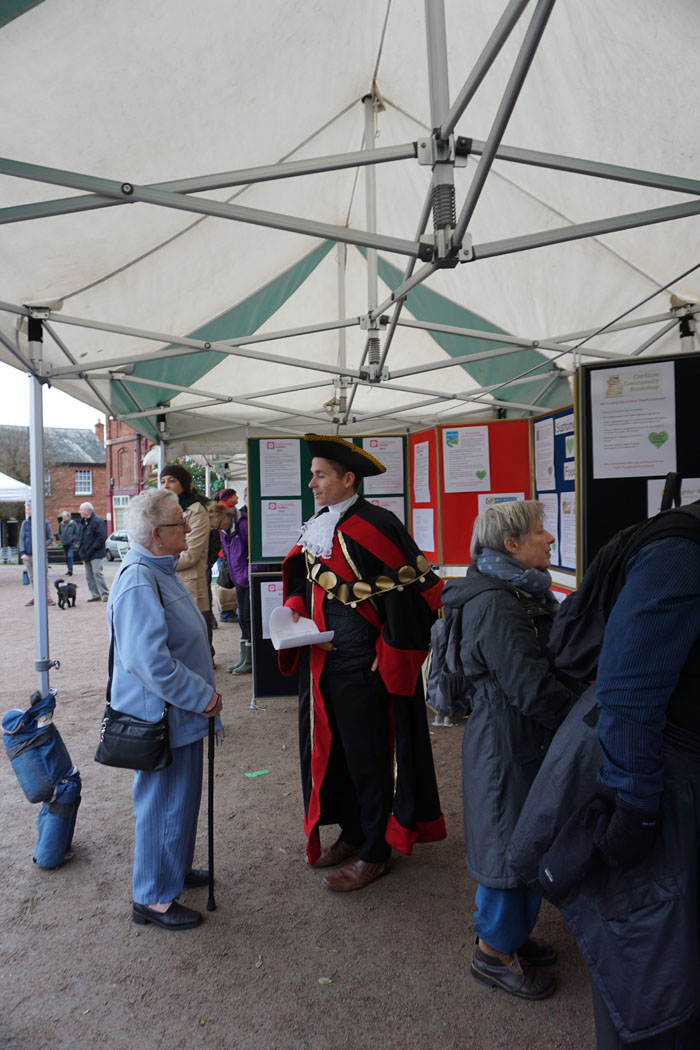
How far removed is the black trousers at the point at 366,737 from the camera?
3021mm

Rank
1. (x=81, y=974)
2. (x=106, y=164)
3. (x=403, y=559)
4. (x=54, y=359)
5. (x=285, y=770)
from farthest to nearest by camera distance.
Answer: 1. (x=54, y=359)
2. (x=285, y=770)
3. (x=106, y=164)
4. (x=403, y=559)
5. (x=81, y=974)

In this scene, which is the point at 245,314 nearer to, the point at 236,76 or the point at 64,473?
the point at 236,76

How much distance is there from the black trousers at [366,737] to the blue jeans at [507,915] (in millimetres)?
738

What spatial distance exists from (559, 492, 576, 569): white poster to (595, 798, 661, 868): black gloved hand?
6.63 feet

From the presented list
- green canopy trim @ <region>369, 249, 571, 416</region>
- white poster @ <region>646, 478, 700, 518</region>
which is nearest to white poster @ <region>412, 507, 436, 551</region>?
green canopy trim @ <region>369, 249, 571, 416</region>

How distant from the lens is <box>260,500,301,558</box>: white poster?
5691mm

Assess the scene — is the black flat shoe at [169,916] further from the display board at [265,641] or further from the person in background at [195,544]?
the person in background at [195,544]

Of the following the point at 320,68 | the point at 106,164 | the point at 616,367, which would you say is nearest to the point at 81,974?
the point at 616,367

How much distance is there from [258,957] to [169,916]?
0.45 meters

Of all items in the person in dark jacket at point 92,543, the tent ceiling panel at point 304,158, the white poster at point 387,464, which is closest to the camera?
the tent ceiling panel at point 304,158

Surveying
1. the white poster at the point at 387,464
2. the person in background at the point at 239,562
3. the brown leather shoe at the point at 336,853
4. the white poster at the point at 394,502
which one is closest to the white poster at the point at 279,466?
the white poster at the point at 387,464

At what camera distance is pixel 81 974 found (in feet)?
8.41

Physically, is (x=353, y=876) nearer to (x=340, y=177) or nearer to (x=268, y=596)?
(x=268, y=596)

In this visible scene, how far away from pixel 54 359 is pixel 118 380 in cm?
100
